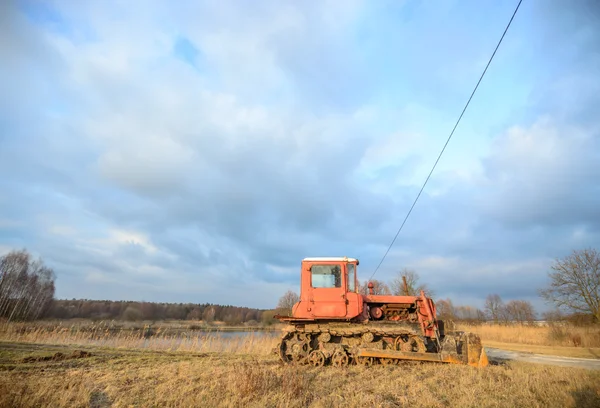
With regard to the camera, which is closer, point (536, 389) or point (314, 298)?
point (536, 389)

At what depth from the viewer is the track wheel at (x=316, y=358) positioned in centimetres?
1052

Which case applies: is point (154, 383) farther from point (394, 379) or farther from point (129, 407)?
point (394, 379)

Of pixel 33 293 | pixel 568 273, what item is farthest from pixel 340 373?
pixel 33 293

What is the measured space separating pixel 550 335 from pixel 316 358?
2361 cm

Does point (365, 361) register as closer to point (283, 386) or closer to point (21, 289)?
point (283, 386)

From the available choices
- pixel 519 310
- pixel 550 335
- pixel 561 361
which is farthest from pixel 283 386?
pixel 519 310

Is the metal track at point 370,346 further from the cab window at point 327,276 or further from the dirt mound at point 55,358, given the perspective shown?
the dirt mound at point 55,358

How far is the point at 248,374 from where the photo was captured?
6.56 metres

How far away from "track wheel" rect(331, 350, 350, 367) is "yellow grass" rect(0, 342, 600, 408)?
120cm

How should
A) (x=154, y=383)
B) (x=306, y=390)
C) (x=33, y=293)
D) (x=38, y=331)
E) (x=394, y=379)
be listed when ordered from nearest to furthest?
(x=306, y=390), (x=154, y=383), (x=394, y=379), (x=38, y=331), (x=33, y=293)

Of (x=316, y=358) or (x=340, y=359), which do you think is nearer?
(x=340, y=359)

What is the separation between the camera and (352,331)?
1082 centimetres

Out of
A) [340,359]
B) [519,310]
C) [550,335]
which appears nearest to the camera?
[340,359]

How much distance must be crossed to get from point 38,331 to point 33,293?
135 ft
